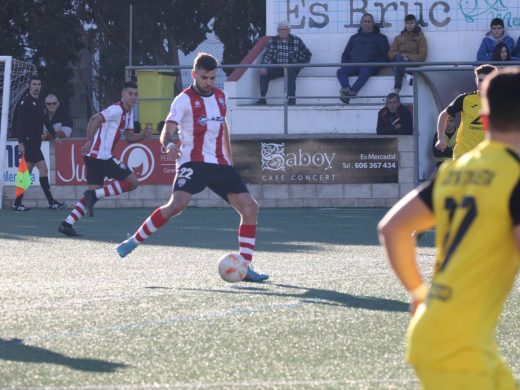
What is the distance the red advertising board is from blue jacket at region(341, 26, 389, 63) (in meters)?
4.06

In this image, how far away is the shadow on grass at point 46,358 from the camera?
19.5 feet

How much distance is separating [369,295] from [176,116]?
2.37m

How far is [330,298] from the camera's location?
8516mm

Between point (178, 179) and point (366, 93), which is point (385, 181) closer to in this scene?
point (366, 93)

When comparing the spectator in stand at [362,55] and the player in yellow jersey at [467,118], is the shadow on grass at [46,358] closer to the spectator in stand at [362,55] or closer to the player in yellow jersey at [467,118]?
the player in yellow jersey at [467,118]

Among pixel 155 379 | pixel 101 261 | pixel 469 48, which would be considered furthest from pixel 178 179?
pixel 469 48

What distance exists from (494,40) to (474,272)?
62.3ft

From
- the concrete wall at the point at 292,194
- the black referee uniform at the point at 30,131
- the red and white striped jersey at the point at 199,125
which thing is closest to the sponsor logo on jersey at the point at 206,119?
the red and white striped jersey at the point at 199,125

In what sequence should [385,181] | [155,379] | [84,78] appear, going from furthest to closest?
[84,78], [385,181], [155,379]

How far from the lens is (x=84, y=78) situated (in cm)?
3175

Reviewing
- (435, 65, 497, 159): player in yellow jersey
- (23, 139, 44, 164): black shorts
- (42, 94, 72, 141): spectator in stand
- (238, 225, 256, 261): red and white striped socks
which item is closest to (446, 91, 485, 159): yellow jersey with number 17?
(435, 65, 497, 159): player in yellow jersey

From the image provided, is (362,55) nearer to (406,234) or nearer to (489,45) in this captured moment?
(489,45)

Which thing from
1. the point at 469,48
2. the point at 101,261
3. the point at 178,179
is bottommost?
the point at 101,261

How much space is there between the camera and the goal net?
2069 centimetres
